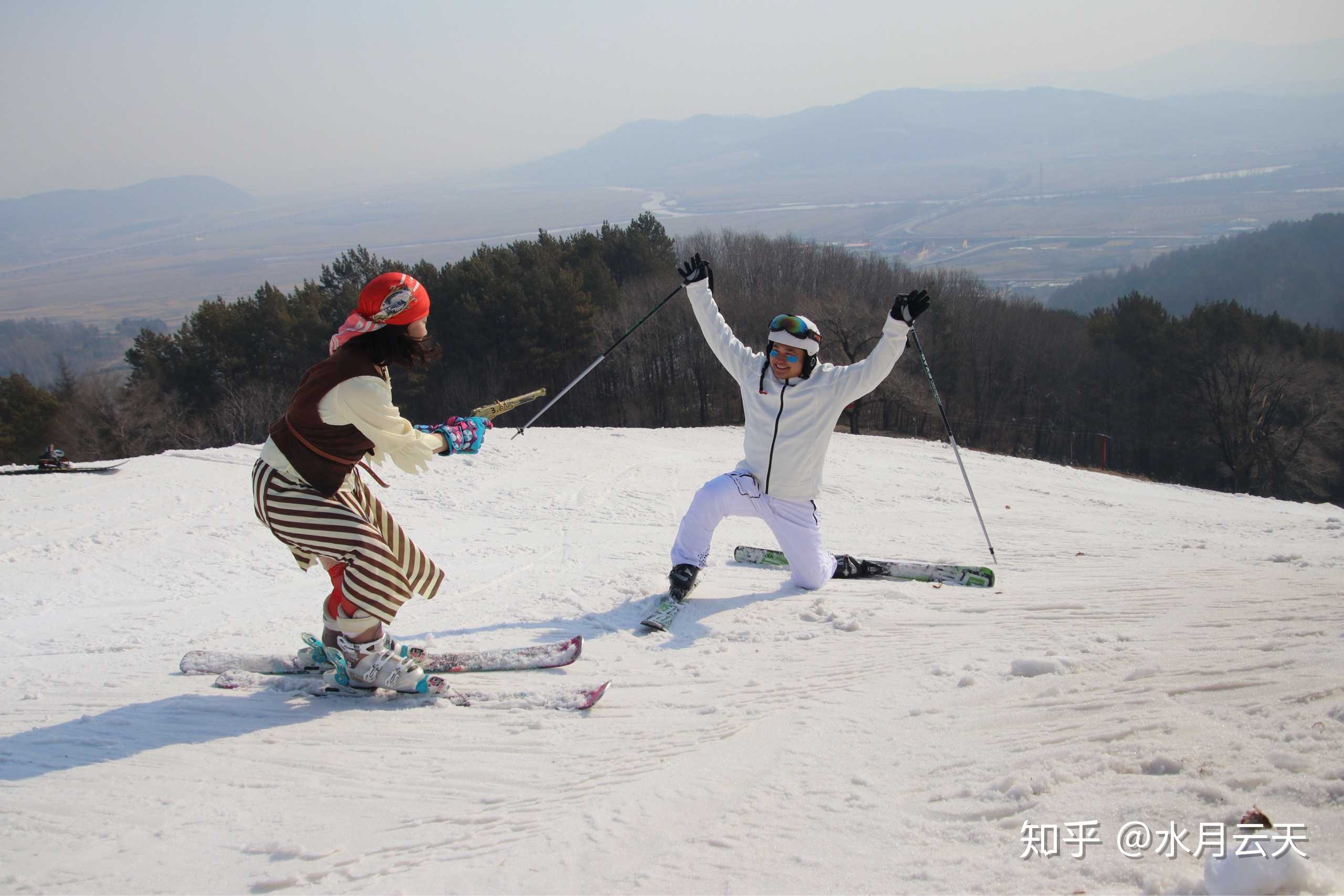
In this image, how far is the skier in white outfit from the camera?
18.5 feet

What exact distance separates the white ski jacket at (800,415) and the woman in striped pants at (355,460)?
2.46 m

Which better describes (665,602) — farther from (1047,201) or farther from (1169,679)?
(1047,201)

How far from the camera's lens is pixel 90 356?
177 ft

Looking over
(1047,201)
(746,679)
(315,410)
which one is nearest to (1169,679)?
(746,679)

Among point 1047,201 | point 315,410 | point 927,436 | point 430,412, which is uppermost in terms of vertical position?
point 1047,201

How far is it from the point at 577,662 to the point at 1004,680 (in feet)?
7.84

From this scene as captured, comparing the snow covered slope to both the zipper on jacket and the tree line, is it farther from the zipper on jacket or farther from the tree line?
the tree line

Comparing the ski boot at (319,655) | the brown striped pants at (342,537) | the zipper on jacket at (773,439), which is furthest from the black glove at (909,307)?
the ski boot at (319,655)

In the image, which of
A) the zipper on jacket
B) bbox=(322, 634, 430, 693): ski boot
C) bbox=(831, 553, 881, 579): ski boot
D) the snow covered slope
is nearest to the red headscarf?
bbox=(322, 634, 430, 693): ski boot

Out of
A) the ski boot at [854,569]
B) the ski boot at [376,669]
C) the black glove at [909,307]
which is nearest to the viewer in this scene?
the ski boot at [376,669]

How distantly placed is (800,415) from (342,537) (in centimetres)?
323

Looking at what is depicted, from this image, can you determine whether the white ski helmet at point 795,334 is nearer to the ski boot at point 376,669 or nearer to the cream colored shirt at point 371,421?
the cream colored shirt at point 371,421

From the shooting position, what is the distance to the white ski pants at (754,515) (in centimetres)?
571

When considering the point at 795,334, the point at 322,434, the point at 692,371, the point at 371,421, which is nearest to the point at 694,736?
the point at 371,421
